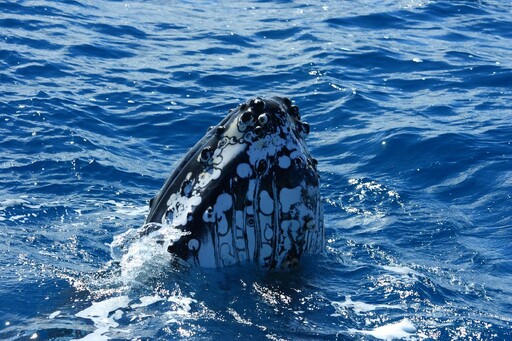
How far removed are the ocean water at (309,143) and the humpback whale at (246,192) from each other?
0.30 metres

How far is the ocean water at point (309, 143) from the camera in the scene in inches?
353

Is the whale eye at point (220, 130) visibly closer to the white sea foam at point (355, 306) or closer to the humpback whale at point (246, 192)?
the humpback whale at point (246, 192)

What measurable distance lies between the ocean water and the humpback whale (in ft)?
0.98

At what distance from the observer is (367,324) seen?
9.00 m

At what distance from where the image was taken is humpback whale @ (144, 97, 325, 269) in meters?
8.72

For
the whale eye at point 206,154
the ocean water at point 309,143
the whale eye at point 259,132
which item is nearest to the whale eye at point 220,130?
the whale eye at point 206,154

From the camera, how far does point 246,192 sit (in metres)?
8.74

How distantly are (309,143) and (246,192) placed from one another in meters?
7.82

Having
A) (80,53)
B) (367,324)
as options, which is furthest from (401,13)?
(367,324)

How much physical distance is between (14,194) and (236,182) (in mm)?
5615

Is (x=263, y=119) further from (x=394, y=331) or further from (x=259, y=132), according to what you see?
(x=394, y=331)

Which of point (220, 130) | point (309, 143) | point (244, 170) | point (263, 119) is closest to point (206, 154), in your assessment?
point (220, 130)

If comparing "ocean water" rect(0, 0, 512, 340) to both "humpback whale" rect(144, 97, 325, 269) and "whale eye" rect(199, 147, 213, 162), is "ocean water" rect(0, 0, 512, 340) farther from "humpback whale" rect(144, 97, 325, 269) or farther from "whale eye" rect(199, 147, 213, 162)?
"whale eye" rect(199, 147, 213, 162)

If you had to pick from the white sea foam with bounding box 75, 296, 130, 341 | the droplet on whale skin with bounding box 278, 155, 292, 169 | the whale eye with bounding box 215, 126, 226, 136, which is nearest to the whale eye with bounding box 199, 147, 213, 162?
the whale eye with bounding box 215, 126, 226, 136
